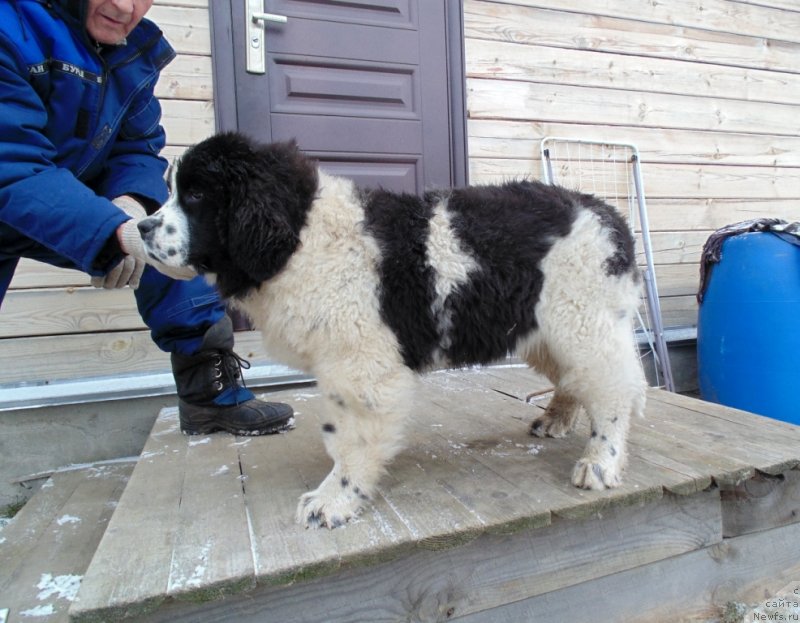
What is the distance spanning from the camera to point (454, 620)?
174 centimetres

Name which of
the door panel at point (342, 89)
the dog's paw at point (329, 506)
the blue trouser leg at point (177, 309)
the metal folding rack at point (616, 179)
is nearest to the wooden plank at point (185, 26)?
the door panel at point (342, 89)

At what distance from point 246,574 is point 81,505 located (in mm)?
1510

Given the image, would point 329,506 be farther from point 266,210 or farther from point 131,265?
point 131,265

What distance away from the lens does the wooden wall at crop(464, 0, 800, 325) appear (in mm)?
4219

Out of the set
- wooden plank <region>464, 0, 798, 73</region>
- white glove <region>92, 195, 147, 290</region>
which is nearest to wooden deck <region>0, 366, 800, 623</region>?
white glove <region>92, 195, 147, 290</region>

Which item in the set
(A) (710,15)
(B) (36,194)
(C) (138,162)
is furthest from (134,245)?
(A) (710,15)

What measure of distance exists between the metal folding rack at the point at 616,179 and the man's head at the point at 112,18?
3.11 m

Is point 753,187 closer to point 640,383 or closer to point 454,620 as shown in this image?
point 640,383

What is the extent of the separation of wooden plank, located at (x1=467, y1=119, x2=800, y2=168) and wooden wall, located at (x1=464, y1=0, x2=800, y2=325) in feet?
0.03

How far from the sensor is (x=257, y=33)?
140 inches

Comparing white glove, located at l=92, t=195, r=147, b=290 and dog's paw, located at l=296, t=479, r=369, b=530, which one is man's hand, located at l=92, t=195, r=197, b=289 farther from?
dog's paw, located at l=296, t=479, r=369, b=530

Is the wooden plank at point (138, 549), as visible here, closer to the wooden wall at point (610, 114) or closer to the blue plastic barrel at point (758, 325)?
the wooden wall at point (610, 114)

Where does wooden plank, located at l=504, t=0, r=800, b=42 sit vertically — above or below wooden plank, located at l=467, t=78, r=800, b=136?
above

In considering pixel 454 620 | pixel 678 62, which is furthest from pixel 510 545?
pixel 678 62
